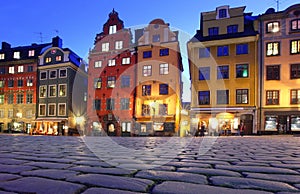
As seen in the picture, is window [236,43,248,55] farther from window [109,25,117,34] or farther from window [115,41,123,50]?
window [109,25,117,34]

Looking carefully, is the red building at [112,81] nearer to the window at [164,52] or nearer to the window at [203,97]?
the window at [164,52]

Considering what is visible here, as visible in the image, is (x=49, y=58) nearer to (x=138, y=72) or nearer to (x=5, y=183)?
(x=138, y=72)

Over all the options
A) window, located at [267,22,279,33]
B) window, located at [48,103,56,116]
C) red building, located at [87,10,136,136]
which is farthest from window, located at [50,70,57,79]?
window, located at [267,22,279,33]

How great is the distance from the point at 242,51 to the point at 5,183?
90.5 ft

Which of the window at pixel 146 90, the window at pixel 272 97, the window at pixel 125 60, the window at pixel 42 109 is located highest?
the window at pixel 125 60

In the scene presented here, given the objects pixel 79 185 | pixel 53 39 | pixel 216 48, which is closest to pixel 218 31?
pixel 216 48

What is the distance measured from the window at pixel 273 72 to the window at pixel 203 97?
6.34 m

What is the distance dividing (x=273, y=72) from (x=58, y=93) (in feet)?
92.2

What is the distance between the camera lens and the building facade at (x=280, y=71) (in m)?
24.4

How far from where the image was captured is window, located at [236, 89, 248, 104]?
85.3ft

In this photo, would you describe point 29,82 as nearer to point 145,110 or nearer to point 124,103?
point 124,103

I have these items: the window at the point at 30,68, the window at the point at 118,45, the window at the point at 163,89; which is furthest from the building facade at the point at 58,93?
the window at the point at 163,89

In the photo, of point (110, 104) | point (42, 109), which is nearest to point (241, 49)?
point (110, 104)

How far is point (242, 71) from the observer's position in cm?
2670
